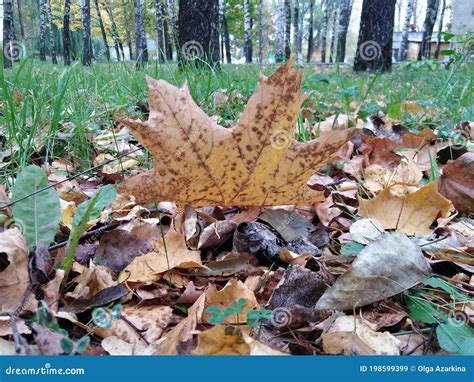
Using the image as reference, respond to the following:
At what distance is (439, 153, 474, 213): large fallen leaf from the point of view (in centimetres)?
111

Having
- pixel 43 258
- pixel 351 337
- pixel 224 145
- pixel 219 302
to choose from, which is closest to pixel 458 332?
pixel 351 337

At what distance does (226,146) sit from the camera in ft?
2.72

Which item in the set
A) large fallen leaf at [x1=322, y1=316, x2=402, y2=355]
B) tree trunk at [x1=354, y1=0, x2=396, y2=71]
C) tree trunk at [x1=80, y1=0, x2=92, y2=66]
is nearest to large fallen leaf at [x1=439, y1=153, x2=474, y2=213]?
large fallen leaf at [x1=322, y1=316, x2=402, y2=355]

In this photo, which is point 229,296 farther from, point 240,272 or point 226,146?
point 226,146

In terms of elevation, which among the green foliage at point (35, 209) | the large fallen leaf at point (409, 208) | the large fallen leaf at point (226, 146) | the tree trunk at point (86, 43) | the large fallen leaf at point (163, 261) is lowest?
the large fallen leaf at point (163, 261)

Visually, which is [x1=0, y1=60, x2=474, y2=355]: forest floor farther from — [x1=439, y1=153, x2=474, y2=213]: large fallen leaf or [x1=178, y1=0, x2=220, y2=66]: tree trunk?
[x1=178, y1=0, x2=220, y2=66]: tree trunk

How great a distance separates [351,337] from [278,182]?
0.36 meters

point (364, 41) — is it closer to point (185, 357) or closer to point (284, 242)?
point (284, 242)

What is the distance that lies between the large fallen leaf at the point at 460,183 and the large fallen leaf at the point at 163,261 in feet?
2.28

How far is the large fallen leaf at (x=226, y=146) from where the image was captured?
785 millimetres

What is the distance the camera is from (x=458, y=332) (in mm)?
643

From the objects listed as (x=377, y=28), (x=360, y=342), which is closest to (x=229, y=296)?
(x=360, y=342)

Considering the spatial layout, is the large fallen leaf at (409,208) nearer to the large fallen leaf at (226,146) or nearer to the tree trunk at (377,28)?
the large fallen leaf at (226,146)

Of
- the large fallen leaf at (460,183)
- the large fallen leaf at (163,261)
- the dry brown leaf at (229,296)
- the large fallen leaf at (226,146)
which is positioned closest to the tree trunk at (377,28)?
the large fallen leaf at (460,183)
